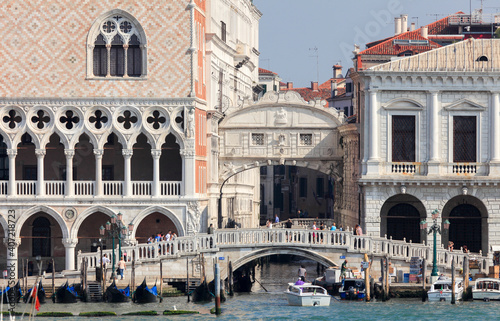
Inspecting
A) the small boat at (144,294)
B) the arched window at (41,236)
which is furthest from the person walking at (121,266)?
the arched window at (41,236)

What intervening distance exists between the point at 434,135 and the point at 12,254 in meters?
15.0

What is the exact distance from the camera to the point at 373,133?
4616 centimetres

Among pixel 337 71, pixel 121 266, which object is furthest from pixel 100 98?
pixel 337 71

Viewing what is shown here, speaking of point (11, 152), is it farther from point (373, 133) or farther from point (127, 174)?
point (373, 133)

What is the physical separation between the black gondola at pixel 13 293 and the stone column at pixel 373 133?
41.8ft

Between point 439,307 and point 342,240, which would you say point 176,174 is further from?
point 439,307

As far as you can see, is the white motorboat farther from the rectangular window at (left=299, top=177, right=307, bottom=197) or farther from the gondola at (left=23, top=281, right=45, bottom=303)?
the rectangular window at (left=299, top=177, right=307, bottom=197)

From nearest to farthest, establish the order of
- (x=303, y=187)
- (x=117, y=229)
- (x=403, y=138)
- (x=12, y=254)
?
(x=117, y=229) < (x=12, y=254) < (x=403, y=138) < (x=303, y=187)

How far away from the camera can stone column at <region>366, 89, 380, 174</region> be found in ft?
151

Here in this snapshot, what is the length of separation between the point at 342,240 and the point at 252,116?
749 centimetres

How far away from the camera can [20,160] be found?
48031mm

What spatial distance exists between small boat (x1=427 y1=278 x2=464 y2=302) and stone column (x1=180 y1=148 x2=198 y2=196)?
365 inches

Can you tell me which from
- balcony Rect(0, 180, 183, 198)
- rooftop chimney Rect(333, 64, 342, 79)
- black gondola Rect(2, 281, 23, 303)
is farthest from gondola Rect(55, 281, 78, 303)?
rooftop chimney Rect(333, 64, 342, 79)

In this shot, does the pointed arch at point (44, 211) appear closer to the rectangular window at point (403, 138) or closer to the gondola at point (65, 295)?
the gondola at point (65, 295)
